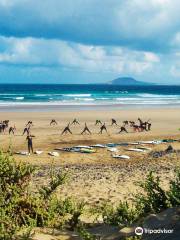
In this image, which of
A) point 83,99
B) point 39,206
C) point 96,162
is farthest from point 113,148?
point 83,99

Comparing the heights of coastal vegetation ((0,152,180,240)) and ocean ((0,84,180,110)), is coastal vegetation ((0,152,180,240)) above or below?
below

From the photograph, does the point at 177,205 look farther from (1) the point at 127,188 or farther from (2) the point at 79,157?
(2) the point at 79,157

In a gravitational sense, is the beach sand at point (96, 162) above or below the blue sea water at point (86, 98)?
below

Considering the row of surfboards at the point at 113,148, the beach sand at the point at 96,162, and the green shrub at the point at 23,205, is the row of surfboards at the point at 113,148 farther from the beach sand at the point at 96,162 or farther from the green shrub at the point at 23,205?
the green shrub at the point at 23,205

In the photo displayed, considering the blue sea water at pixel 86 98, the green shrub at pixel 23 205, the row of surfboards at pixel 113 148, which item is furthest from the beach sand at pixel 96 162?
the blue sea water at pixel 86 98

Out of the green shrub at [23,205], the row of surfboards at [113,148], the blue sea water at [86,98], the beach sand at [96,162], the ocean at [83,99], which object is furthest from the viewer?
the blue sea water at [86,98]

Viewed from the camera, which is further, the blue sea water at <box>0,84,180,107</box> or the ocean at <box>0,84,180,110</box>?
the blue sea water at <box>0,84,180,107</box>

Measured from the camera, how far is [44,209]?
24.0 ft

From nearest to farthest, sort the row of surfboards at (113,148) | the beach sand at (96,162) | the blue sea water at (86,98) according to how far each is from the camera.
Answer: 1. the beach sand at (96,162)
2. the row of surfboards at (113,148)
3. the blue sea water at (86,98)

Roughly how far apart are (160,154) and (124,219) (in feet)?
40.6

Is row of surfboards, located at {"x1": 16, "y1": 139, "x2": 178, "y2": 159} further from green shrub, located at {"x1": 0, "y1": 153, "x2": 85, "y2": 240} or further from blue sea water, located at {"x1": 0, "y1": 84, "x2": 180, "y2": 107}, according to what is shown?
blue sea water, located at {"x1": 0, "y1": 84, "x2": 180, "y2": 107}

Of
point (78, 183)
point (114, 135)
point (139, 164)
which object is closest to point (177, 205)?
point (78, 183)

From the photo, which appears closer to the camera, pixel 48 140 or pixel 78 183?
pixel 78 183

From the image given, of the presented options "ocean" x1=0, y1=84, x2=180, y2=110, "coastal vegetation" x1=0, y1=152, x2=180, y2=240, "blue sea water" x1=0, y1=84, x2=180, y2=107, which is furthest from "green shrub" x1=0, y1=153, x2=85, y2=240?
"blue sea water" x1=0, y1=84, x2=180, y2=107
